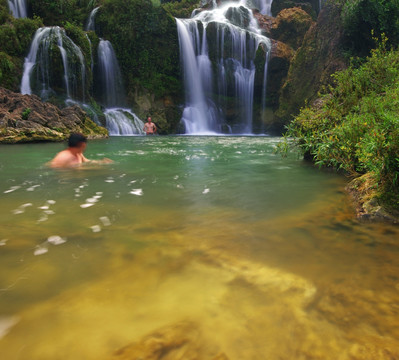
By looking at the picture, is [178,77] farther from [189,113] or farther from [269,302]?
[269,302]

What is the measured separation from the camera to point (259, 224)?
2918mm

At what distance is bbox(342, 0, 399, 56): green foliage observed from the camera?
17.6m

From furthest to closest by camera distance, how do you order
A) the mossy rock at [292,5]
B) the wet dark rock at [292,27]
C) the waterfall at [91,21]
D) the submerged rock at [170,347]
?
the mossy rock at [292,5], the wet dark rock at [292,27], the waterfall at [91,21], the submerged rock at [170,347]

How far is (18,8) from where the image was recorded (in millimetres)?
23609

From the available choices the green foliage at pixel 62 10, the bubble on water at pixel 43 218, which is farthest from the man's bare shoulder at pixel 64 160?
the green foliage at pixel 62 10

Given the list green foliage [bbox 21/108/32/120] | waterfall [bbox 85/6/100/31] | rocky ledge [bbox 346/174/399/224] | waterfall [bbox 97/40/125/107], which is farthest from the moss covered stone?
waterfall [bbox 85/6/100/31]

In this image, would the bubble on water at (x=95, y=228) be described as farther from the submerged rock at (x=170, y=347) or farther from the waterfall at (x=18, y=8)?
the waterfall at (x=18, y=8)

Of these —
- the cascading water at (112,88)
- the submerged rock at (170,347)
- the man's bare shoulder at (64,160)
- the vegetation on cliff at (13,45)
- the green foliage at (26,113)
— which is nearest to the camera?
the submerged rock at (170,347)

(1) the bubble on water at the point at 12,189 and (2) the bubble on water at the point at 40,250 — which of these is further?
(1) the bubble on water at the point at 12,189

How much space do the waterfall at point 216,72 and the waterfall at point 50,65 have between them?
390 inches

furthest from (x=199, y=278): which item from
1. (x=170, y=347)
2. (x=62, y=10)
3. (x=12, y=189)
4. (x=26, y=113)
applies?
(x=62, y=10)

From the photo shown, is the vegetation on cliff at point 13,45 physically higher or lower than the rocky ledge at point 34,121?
higher

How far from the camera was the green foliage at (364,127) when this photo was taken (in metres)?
3.08

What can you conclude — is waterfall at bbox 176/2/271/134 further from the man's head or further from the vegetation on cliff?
the man's head
